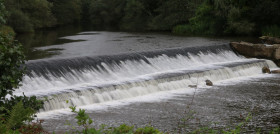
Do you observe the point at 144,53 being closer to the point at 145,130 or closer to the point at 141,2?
the point at 145,130

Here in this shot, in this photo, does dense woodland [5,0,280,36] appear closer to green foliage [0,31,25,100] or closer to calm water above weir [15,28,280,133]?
calm water above weir [15,28,280,133]

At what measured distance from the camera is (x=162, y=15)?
48.5 m

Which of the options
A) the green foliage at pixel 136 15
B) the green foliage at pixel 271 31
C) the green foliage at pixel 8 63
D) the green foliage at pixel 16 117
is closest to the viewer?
the green foliage at pixel 16 117

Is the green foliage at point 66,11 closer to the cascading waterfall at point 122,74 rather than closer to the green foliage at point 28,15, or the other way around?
the green foliage at point 28,15

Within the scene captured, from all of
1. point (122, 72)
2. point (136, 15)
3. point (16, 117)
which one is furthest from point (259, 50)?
point (136, 15)

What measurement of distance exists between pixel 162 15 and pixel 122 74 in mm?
32426

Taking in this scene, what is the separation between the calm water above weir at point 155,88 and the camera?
10914 millimetres


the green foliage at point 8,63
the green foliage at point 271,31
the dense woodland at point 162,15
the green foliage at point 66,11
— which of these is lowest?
the green foliage at point 8,63

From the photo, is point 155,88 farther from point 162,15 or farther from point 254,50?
point 162,15

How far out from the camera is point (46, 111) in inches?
462

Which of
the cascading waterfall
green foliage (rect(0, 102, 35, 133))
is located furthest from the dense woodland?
green foliage (rect(0, 102, 35, 133))

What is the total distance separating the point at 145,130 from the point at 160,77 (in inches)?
428

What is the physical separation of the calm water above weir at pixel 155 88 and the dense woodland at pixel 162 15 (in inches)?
262

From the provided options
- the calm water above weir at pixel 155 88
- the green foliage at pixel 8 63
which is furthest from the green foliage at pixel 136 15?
A: the green foliage at pixel 8 63
